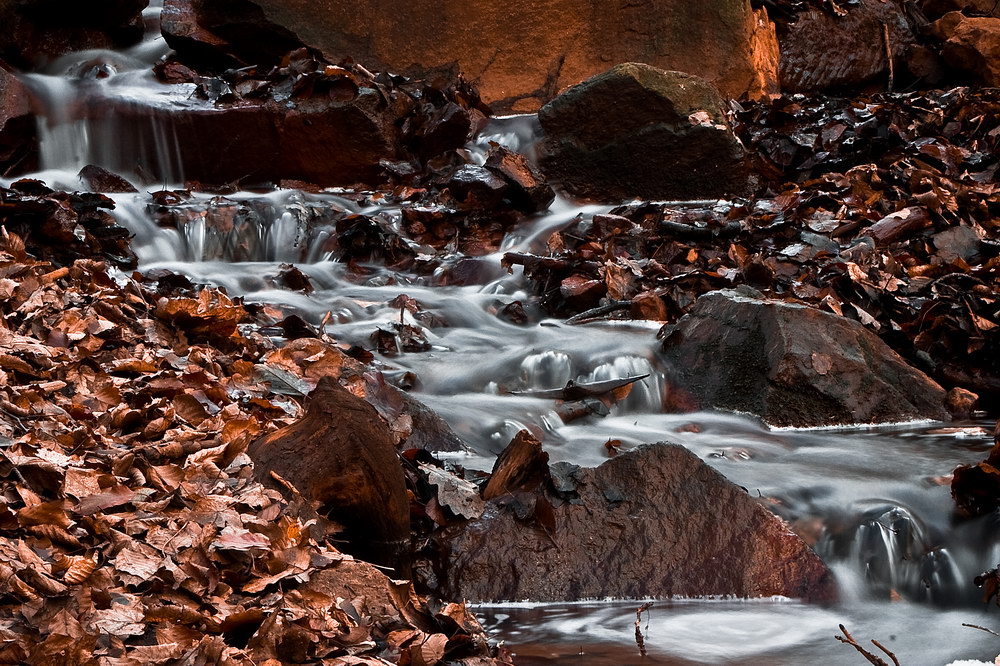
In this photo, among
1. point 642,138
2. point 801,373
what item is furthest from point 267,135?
point 801,373

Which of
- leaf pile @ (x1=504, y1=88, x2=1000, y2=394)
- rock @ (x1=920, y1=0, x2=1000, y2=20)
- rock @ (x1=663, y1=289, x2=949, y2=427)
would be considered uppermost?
rock @ (x1=920, y1=0, x2=1000, y2=20)

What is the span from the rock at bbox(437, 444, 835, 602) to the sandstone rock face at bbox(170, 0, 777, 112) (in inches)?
300

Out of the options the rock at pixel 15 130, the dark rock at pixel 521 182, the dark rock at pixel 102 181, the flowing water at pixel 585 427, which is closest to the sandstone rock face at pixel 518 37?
the flowing water at pixel 585 427

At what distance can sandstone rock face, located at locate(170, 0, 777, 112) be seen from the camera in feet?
31.8

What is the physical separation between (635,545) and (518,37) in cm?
817

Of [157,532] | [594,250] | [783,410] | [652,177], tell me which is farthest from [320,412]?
[652,177]

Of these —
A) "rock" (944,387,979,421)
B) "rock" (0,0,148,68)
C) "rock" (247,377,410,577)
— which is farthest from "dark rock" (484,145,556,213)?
"rock" (247,377,410,577)

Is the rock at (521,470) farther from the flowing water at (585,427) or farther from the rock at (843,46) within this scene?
the rock at (843,46)

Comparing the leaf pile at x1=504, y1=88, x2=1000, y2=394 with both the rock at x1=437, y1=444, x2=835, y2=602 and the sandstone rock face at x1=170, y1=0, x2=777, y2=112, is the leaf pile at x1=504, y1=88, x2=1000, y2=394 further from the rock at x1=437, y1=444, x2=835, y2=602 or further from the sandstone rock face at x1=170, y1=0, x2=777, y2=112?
the rock at x1=437, y1=444, x2=835, y2=602

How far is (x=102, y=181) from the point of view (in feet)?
24.8

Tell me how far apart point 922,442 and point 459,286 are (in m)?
3.40

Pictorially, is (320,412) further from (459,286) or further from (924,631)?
(459,286)

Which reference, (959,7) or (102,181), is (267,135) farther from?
(959,7)

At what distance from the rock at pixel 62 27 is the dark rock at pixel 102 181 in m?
2.19
